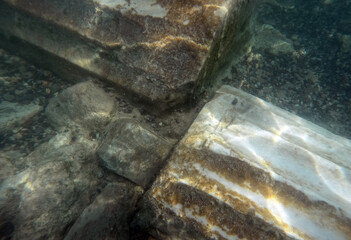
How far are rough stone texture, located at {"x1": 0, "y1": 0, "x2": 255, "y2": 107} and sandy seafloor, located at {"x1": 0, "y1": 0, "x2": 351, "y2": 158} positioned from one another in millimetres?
598

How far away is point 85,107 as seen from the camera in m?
2.67

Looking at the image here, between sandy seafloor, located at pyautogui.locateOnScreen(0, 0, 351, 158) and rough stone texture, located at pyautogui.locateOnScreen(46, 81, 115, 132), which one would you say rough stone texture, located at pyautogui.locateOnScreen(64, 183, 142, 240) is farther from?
sandy seafloor, located at pyautogui.locateOnScreen(0, 0, 351, 158)

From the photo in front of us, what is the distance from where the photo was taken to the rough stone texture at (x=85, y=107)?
266cm

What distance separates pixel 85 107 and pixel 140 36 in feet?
3.83

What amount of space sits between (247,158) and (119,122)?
151cm

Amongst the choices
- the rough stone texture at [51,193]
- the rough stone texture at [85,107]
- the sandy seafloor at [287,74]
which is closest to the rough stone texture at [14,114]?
the sandy seafloor at [287,74]

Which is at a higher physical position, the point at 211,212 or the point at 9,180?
the point at 211,212

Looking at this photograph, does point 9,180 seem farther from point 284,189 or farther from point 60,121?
point 284,189

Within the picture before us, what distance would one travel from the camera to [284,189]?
1696mm

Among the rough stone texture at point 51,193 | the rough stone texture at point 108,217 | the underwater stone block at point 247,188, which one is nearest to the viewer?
the underwater stone block at point 247,188

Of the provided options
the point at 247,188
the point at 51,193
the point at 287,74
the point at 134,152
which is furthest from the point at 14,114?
the point at 287,74

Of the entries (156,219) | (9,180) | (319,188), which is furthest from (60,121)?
(319,188)

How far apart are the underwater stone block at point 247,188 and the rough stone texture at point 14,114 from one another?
231 centimetres

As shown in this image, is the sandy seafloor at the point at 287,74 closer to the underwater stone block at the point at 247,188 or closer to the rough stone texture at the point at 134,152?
the rough stone texture at the point at 134,152
